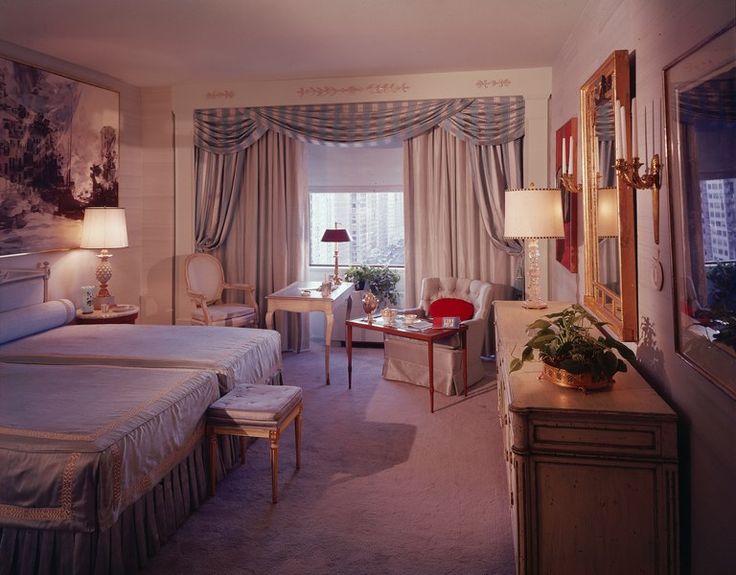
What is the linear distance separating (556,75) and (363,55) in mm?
1699

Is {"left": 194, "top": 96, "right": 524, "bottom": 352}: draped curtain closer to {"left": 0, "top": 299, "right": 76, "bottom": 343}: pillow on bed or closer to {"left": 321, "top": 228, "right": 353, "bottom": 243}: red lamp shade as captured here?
{"left": 321, "top": 228, "right": 353, "bottom": 243}: red lamp shade

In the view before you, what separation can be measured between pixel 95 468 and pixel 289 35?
352cm

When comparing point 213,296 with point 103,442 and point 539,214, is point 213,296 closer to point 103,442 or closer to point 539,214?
point 539,214

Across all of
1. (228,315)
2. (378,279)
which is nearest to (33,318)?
(228,315)

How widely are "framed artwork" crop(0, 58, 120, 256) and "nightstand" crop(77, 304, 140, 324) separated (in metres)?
0.66

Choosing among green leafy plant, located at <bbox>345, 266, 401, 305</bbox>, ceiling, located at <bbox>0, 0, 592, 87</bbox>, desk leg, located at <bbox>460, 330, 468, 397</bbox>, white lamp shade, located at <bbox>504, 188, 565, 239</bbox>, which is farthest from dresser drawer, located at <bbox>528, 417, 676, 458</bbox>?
green leafy plant, located at <bbox>345, 266, 401, 305</bbox>

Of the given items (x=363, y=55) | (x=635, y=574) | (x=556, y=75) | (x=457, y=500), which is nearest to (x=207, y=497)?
(x=457, y=500)

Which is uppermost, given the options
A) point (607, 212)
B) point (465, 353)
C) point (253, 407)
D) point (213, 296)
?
point (607, 212)

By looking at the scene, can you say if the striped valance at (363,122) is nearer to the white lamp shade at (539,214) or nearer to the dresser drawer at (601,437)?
the white lamp shade at (539,214)

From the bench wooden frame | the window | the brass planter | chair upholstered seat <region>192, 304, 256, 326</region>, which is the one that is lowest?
the bench wooden frame

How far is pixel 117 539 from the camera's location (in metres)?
2.35

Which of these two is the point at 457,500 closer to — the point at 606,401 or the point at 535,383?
the point at 535,383

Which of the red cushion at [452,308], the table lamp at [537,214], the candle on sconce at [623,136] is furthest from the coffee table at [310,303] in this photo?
the candle on sconce at [623,136]

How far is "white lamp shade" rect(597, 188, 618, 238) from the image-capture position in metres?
2.66
